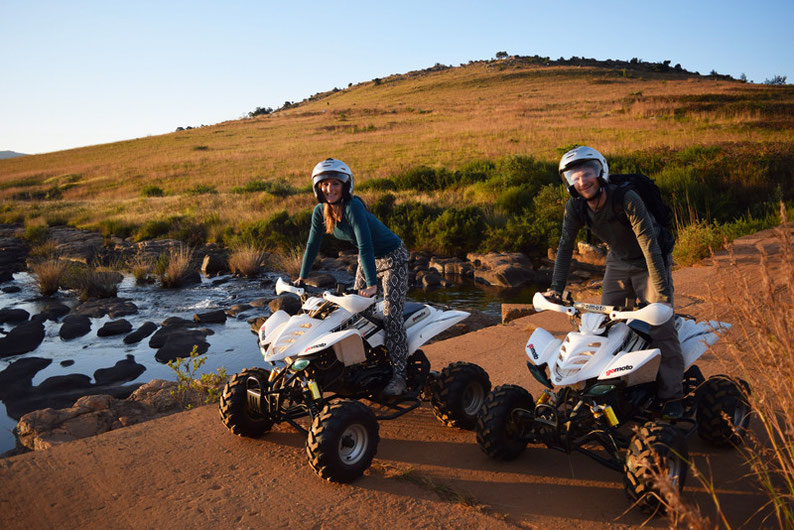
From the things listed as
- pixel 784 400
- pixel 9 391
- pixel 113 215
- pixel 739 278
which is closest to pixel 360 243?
pixel 739 278

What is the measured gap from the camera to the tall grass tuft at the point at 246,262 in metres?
17.8

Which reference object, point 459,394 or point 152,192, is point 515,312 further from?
point 152,192

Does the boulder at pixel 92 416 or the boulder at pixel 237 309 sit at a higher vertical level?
the boulder at pixel 92 416

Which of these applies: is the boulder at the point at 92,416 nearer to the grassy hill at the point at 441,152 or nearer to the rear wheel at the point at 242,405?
the rear wheel at the point at 242,405

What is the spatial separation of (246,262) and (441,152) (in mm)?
24737

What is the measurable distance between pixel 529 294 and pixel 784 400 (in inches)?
440

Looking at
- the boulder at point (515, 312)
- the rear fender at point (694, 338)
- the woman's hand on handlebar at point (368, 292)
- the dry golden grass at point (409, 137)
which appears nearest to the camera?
the rear fender at point (694, 338)

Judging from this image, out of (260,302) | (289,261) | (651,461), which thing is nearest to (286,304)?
(260,302)

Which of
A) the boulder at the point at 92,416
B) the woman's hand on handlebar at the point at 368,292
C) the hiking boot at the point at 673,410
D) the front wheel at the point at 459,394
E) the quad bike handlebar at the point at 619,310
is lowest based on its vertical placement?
the boulder at the point at 92,416

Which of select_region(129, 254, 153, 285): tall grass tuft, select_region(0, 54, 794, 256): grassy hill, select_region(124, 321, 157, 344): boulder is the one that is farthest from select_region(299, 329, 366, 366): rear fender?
select_region(129, 254, 153, 285): tall grass tuft

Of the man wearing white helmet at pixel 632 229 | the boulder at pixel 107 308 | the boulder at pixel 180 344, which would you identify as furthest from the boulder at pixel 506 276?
the man wearing white helmet at pixel 632 229

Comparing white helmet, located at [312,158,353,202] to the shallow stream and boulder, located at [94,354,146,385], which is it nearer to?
the shallow stream

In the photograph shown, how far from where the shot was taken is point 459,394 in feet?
17.1

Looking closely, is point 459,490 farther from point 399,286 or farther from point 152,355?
point 152,355
